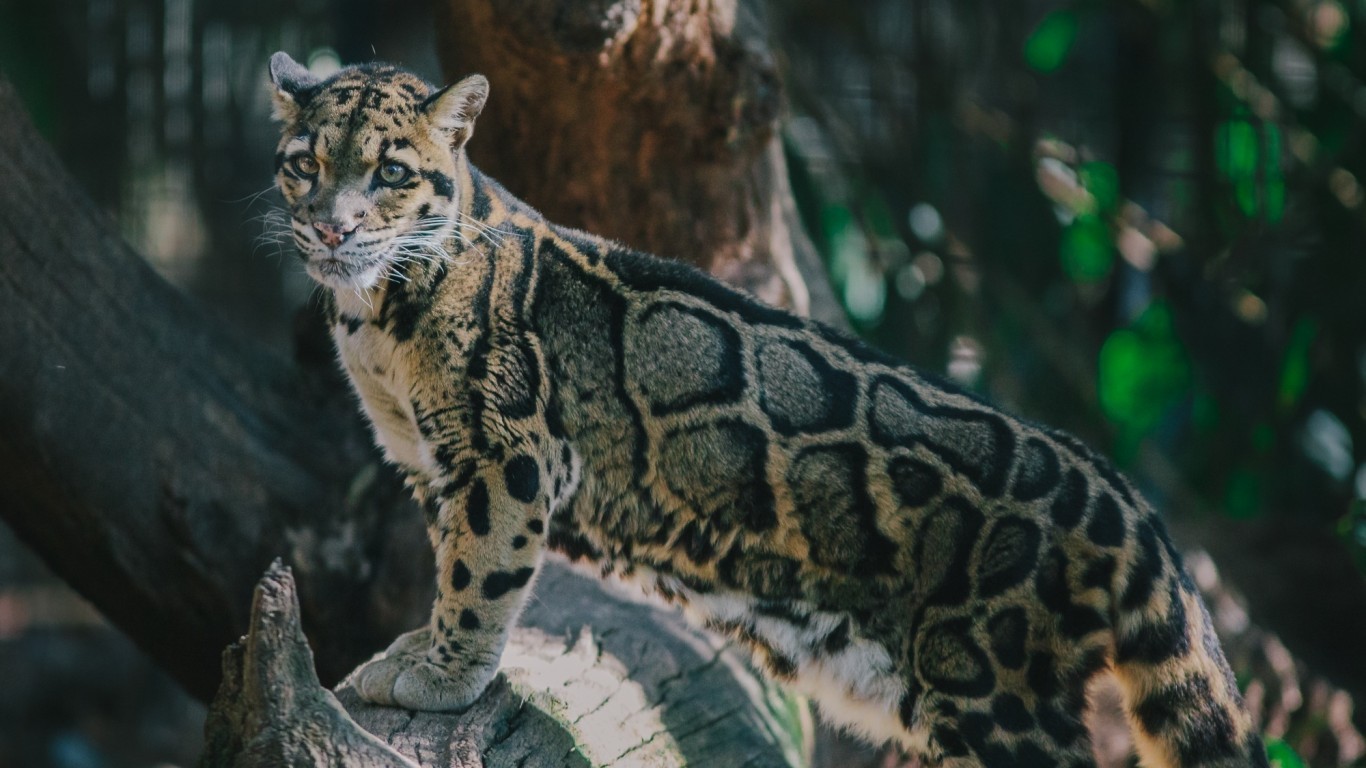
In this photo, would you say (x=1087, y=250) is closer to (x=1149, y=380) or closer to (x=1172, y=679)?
(x=1149, y=380)

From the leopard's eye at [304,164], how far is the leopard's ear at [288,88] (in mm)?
234

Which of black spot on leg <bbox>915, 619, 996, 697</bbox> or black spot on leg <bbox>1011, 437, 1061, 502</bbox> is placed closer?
black spot on leg <bbox>915, 619, 996, 697</bbox>

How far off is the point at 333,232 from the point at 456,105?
0.65 m

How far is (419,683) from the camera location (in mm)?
4203

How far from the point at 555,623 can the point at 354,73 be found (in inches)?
86.4

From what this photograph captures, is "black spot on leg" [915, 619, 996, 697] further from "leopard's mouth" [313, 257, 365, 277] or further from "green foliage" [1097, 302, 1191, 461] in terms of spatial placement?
"green foliage" [1097, 302, 1191, 461]

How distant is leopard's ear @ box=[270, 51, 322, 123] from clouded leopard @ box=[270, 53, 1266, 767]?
12mm

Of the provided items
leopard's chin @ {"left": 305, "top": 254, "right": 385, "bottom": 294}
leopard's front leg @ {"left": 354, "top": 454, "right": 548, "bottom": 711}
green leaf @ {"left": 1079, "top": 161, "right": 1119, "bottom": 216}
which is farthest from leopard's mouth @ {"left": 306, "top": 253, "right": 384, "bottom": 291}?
green leaf @ {"left": 1079, "top": 161, "right": 1119, "bottom": 216}

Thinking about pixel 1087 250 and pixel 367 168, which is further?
pixel 1087 250

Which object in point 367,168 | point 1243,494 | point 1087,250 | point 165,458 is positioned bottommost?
point 1243,494

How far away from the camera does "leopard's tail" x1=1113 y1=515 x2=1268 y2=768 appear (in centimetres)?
411

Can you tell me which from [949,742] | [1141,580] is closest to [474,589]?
[949,742]

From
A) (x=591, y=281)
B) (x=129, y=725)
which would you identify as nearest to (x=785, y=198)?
(x=591, y=281)

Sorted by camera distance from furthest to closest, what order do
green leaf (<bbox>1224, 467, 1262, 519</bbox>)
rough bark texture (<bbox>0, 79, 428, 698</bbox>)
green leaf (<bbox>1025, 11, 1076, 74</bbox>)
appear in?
green leaf (<bbox>1025, 11, 1076, 74</bbox>) < green leaf (<bbox>1224, 467, 1262, 519</bbox>) < rough bark texture (<bbox>0, 79, 428, 698</bbox>)
